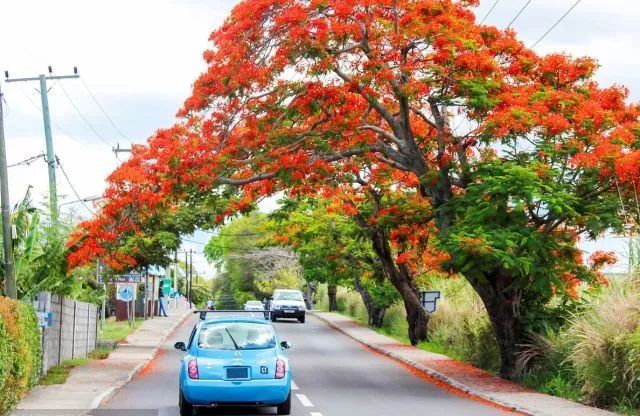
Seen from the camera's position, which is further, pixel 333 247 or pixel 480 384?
pixel 333 247

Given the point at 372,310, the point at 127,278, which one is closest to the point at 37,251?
the point at 127,278

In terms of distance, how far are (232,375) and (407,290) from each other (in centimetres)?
2279

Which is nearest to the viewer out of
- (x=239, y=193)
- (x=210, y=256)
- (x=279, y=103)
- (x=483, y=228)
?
(x=483, y=228)

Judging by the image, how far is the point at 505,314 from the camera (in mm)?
23672

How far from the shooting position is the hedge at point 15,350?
14.4m

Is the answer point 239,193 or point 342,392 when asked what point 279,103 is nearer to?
point 239,193

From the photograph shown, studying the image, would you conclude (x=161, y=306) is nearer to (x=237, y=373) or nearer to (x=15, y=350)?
(x=15, y=350)

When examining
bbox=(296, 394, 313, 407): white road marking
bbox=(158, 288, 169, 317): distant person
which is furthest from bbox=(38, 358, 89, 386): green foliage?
bbox=(158, 288, 169, 317): distant person

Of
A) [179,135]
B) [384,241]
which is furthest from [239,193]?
[384,241]

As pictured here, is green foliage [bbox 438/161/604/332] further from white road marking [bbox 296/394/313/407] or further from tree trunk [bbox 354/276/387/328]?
tree trunk [bbox 354/276/387/328]

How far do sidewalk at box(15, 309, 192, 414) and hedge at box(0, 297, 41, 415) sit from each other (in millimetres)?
486

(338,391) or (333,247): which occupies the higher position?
(333,247)

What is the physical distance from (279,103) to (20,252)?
751 cm

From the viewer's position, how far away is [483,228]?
67.9 ft
